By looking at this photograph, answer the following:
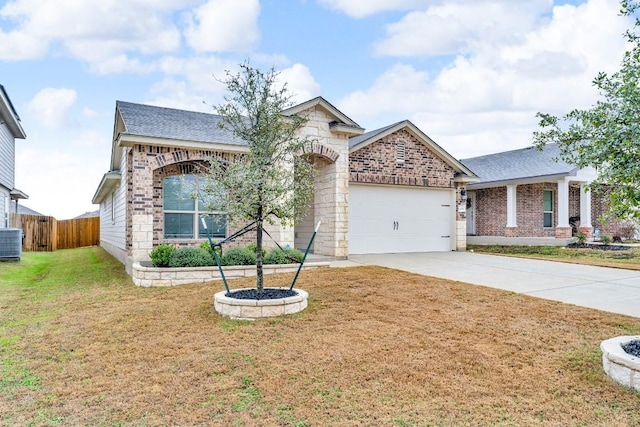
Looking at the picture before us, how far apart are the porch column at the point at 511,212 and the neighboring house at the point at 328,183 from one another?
421 cm

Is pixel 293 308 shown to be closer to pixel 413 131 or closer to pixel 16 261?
pixel 413 131

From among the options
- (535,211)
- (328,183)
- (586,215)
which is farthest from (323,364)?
(586,215)

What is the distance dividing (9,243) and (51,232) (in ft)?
29.5

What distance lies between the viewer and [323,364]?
14.1ft

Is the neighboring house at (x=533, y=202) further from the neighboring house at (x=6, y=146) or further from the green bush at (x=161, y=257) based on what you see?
the neighboring house at (x=6, y=146)

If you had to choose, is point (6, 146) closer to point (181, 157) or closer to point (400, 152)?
point (181, 157)

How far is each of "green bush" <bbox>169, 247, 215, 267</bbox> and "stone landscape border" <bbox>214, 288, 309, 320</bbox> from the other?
2967 mm

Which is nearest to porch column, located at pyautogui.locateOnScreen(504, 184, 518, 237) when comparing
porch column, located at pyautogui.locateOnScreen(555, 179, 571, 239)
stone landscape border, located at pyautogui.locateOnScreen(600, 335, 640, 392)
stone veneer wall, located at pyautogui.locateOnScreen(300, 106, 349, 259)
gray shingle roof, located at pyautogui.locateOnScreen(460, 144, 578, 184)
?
Result: gray shingle roof, located at pyautogui.locateOnScreen(460, 144, 578, 184)

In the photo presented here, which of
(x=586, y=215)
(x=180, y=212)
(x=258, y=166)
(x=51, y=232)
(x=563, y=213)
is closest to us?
(x=258, y=166)

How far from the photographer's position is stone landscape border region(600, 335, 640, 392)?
362cm

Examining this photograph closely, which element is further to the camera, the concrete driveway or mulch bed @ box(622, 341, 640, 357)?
the concrete driveway

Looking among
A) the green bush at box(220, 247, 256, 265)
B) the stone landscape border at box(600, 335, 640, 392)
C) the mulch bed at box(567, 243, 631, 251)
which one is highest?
the green bush at box(220, 247, 256, 265)

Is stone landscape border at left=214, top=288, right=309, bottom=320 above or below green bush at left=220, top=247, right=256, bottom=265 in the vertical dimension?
below

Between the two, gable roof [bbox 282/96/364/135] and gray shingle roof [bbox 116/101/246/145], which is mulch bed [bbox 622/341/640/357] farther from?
gable roof [bbox 282/96/364/135]
